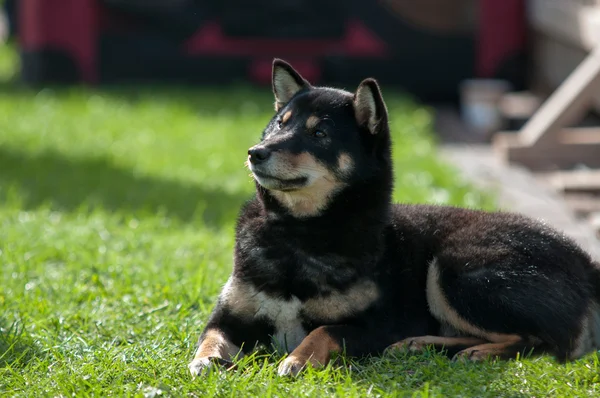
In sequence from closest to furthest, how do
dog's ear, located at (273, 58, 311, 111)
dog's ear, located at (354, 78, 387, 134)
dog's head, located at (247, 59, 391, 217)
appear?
1. dog's head, located at (247, 59, 391, 217)
2. dog's ear, located at (354, 78, 387, 134)
3. dog's ear, located at (273, 58, 311, 111)

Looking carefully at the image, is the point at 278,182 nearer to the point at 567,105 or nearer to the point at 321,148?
the point at 321,148

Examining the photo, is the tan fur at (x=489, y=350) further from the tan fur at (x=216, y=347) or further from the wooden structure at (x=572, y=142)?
the wooden structure at (x=572, y=142)

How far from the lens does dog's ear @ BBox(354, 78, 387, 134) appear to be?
4.18 metres

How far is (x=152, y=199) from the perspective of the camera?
771 centimetres

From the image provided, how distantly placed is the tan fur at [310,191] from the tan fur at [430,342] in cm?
68

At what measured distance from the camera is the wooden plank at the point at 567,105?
312 inches

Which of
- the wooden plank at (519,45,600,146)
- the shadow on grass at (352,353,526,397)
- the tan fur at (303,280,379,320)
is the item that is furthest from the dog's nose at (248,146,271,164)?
the wooden plank at (519,45,600,146)

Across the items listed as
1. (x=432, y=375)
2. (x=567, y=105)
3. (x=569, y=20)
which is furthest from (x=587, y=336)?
(x=569, y=20)

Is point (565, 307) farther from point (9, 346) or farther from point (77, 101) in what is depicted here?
point (77, 101)

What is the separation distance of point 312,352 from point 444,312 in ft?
2.29

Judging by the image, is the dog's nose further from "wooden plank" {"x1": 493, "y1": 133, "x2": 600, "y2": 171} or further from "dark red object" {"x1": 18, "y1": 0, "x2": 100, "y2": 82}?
"dark red object" {"x1": 18, "y1": 0, "x2": 100, "y2": 82}

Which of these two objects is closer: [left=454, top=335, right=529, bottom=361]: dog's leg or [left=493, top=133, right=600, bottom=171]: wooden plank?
[left=454, top=335, right=529, bottom=361]: dog's leg

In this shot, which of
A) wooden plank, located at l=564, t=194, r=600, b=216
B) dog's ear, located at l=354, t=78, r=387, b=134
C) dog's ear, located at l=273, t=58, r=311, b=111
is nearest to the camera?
dog's ear, located at l=354, t=78, r=387, b=134

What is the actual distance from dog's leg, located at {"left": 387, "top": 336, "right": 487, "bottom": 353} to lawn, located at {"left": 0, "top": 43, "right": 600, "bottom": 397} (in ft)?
0.24
